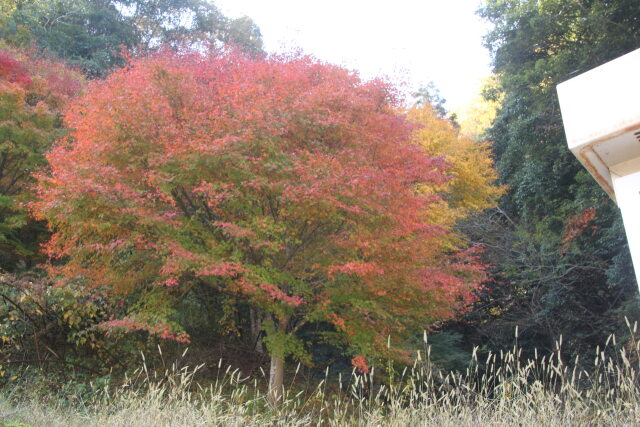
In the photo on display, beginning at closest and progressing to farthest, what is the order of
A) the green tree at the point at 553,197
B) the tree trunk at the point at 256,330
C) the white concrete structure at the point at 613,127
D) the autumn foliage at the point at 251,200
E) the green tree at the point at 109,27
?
the white concrete structure at the point at 613,127, the autumn foliage at the point at 251,200, the tree trunk at the point at 256,330, the green tree at the point at 553,197, the green tree at the point at 109,27

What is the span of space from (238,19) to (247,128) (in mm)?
20835

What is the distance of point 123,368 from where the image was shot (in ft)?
31.9

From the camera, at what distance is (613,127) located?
107cm

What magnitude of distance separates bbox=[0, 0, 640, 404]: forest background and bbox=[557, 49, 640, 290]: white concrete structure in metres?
8.14

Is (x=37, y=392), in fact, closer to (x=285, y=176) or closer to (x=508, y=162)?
(x=285, y=176)

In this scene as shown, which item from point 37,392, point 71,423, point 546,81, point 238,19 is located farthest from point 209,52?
point 238,19

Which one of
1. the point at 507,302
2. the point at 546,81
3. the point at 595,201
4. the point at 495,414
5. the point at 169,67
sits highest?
the point at 546,81

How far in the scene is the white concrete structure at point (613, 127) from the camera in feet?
3.47

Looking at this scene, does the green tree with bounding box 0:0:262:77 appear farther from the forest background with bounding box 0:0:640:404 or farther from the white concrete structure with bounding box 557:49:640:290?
the white concrete structure with bounding box 557:49:640:290

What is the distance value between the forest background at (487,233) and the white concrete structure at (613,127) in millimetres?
8138

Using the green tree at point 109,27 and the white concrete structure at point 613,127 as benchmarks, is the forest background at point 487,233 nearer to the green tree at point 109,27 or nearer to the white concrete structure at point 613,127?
the green tree at point 109,27

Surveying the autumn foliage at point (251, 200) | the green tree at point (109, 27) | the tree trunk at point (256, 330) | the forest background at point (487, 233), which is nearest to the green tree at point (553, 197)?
the forest background at point (487, 233)

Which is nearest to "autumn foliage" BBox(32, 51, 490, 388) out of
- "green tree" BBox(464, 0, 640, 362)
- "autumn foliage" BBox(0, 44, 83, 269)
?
"autumn foliage" BBox(0, 44, 83, 269)

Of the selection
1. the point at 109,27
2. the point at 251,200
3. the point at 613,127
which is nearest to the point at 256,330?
the point at 251,200
